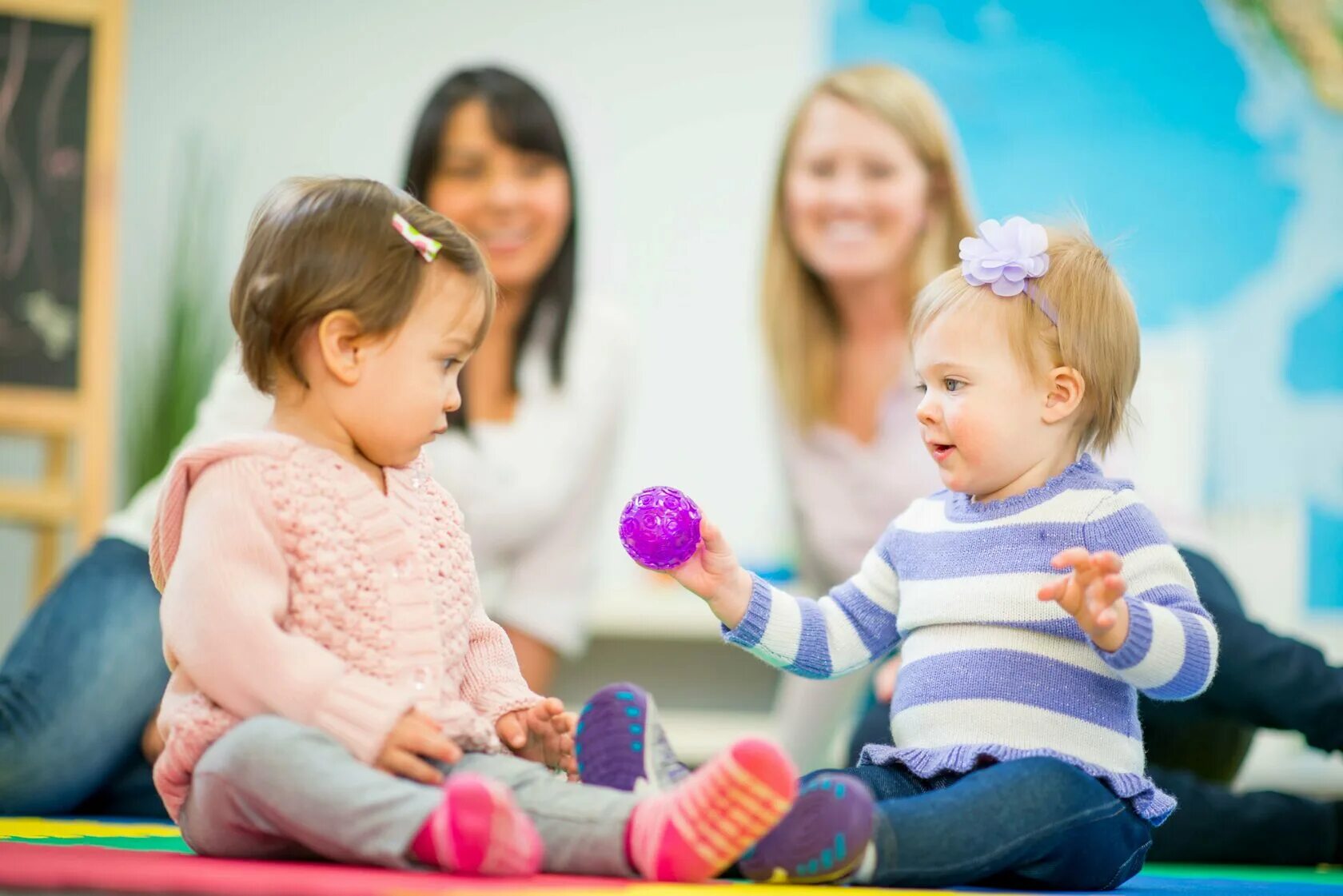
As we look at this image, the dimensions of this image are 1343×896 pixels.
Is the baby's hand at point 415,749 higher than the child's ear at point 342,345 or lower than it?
lower

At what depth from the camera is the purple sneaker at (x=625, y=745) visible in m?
1.08

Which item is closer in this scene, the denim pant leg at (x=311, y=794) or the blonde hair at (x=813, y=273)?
the denim pant leg at (x=311, y=794)

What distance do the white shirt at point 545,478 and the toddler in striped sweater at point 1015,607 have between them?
1.17 m

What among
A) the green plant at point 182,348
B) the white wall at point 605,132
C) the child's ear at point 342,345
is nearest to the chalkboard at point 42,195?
the green plant at point 182,348

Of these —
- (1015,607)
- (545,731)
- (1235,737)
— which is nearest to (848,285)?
(1235,737)

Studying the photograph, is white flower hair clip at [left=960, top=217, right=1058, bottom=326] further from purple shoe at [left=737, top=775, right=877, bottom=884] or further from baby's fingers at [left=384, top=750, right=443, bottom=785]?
baby's fingers at [left=384, top=750, right=443, bottom=785]

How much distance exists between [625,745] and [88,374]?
→ 225 centimetres

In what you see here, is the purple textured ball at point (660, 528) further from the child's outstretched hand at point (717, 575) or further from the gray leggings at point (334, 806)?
the gray leggings at point (334, 806)

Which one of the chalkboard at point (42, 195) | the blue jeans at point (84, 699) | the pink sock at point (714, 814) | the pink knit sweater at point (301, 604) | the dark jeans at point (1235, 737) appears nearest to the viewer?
the pink sock at point (714, 814)

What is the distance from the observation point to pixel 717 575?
4.26 feet

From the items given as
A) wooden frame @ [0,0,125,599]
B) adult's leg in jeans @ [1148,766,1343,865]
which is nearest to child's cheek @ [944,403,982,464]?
adult's leg in jeans @ [1148,766,1343,865]

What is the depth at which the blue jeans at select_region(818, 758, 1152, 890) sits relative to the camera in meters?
1.10

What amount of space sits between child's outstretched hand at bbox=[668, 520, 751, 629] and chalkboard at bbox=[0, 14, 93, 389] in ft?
6.96

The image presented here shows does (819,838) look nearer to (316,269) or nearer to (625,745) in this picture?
(625,745)
